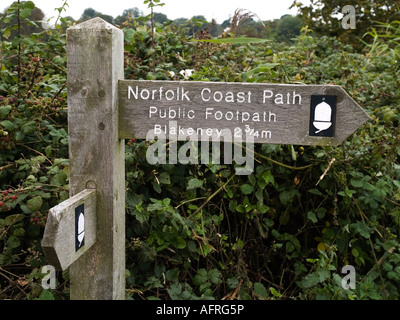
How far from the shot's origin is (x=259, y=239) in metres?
2.50

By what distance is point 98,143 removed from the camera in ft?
5.45

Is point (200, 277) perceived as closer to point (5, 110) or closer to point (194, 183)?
point (194, 183)

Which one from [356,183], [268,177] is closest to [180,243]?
[268,177]

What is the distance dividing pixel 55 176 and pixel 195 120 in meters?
0.83

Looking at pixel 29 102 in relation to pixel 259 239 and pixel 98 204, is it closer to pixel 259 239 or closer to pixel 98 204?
pixel 98 204

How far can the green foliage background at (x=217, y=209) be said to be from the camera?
208 cm

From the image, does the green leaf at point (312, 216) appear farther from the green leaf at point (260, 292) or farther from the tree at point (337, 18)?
the tree at point (337, 18)

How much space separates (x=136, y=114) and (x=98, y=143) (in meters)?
0.19

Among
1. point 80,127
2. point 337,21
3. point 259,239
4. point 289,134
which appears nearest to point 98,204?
point 80,127

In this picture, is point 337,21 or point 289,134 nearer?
point 289,134

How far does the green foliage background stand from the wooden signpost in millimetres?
337
